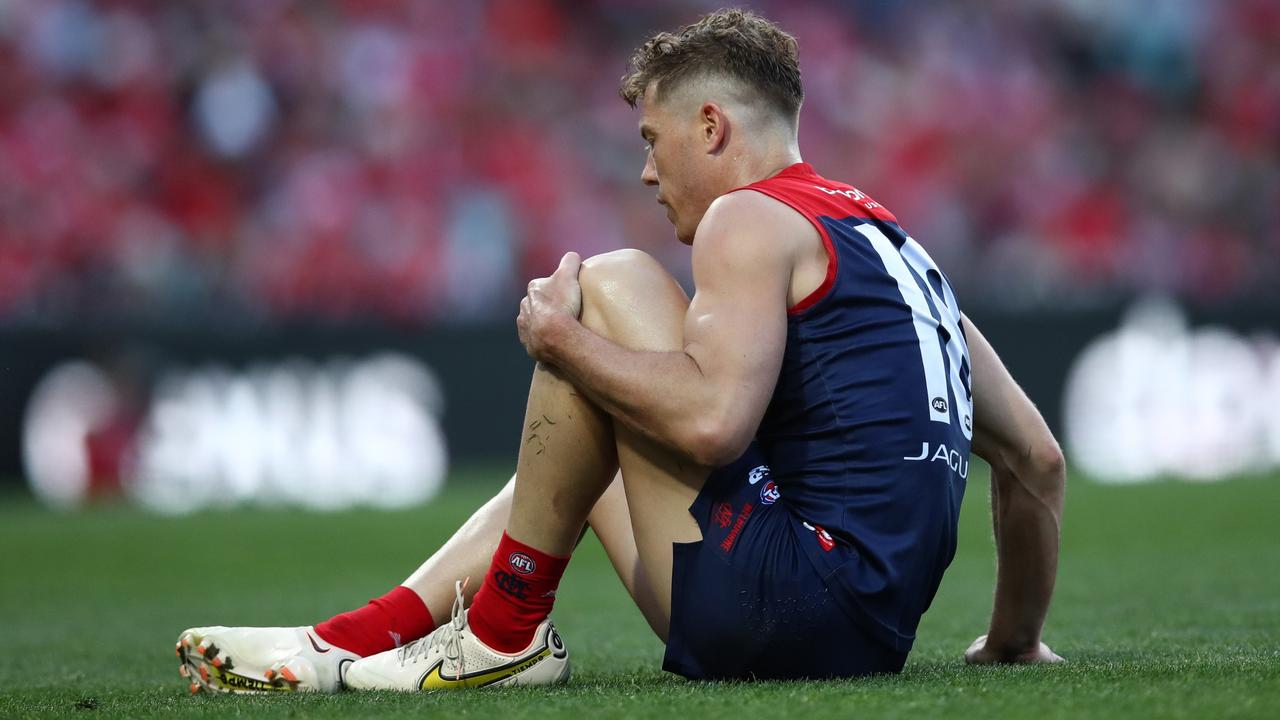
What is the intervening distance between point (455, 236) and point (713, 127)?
28.2ft

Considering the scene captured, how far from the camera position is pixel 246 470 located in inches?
370

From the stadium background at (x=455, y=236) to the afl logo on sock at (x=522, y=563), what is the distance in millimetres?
2935

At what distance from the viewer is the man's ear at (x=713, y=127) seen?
9.95ft

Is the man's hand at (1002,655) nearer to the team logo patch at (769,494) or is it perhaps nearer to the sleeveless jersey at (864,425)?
the sleeveless jersey at (864,425)

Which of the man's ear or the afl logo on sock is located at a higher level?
the man's ear

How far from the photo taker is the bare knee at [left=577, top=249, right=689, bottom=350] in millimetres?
2887

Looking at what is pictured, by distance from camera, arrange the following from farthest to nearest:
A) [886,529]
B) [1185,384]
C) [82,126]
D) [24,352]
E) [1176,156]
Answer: [1176,156], [82,126], [1185,384], [24,352], [886,529]

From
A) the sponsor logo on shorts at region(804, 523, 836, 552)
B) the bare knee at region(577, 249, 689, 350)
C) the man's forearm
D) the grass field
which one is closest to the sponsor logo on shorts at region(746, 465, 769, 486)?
the sponsor logo on shorts at region(804, 523, 836, 552)

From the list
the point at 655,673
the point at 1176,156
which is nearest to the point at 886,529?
the point at 655,673

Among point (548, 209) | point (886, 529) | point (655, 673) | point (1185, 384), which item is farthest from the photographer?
point (548, 209)

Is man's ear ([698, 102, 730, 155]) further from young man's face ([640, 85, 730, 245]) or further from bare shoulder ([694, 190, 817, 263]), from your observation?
bare shoulder ([694, 190, 817, 263])

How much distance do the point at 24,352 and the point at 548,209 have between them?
13.5 ft

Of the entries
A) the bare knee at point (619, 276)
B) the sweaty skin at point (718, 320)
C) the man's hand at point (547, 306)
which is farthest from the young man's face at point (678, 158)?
the man's hand at point (547, 306)

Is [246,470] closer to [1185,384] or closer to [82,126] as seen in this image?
[82,126]
